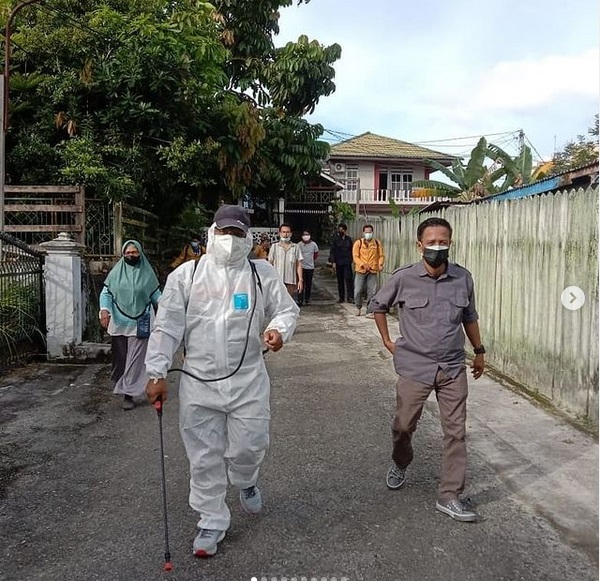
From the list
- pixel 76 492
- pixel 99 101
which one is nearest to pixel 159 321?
pixel 76 492

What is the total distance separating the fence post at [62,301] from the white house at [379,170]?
1141 inches

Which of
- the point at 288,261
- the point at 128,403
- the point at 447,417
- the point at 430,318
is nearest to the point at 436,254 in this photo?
the point at 430,318

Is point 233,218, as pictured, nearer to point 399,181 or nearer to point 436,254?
point 436,254

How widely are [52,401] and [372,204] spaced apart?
31.9 metres

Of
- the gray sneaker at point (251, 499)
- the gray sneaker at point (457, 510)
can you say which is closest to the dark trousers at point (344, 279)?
the gray sneaker at point (457, 510)

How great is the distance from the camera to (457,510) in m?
3.86

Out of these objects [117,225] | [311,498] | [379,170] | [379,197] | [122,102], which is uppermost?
[379,170]

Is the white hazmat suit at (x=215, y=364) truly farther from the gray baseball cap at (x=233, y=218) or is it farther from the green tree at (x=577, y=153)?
the green tree at (x=577, y=153)

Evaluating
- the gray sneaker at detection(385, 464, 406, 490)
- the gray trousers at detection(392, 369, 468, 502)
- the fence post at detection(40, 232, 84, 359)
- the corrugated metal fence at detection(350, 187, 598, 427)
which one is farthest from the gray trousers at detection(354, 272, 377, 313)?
the gray trousers at detection(392, 369, 468, 502)

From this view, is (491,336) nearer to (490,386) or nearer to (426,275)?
(490,386)

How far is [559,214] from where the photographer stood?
630 centimetres

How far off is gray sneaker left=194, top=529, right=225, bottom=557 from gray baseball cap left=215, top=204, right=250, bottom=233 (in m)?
1.61

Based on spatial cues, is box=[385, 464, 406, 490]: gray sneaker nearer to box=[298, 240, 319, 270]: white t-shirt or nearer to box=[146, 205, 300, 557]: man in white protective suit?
box=[146, 205, 300, 557]: man in white protective suit

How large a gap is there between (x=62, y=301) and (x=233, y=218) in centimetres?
563
